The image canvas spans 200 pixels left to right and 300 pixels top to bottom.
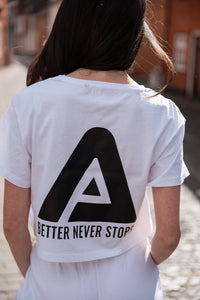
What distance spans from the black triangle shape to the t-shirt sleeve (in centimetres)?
15

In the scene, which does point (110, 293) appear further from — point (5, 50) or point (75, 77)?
point (5, 50)

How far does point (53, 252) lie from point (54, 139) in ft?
1.01

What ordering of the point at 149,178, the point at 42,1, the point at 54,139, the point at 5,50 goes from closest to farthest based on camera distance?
the point at 54,139 < the point at 149,178 < the point at 5,50 < the point at 42,1

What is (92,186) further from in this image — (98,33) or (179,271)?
(179,271)

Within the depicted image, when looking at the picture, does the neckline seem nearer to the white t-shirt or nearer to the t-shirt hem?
the white t-shirt

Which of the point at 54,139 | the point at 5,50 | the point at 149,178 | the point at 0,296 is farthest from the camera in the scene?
the point at 5,50

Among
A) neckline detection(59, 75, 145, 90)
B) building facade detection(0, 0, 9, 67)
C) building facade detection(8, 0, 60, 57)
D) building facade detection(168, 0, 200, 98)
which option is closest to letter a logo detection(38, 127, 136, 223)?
neckline detection(59, 75, 145, 90)

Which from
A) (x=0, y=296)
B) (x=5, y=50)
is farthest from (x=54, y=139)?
(x=5, y=50)

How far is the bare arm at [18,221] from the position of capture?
130cm

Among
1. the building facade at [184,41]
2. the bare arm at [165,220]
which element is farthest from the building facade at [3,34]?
the bare arm at [165,220]

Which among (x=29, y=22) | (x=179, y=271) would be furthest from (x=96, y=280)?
(x=29, y=22)

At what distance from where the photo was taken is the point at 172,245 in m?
1.41

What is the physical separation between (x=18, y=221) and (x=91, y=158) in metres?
0.28

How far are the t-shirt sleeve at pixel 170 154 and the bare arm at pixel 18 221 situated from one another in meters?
0.35
